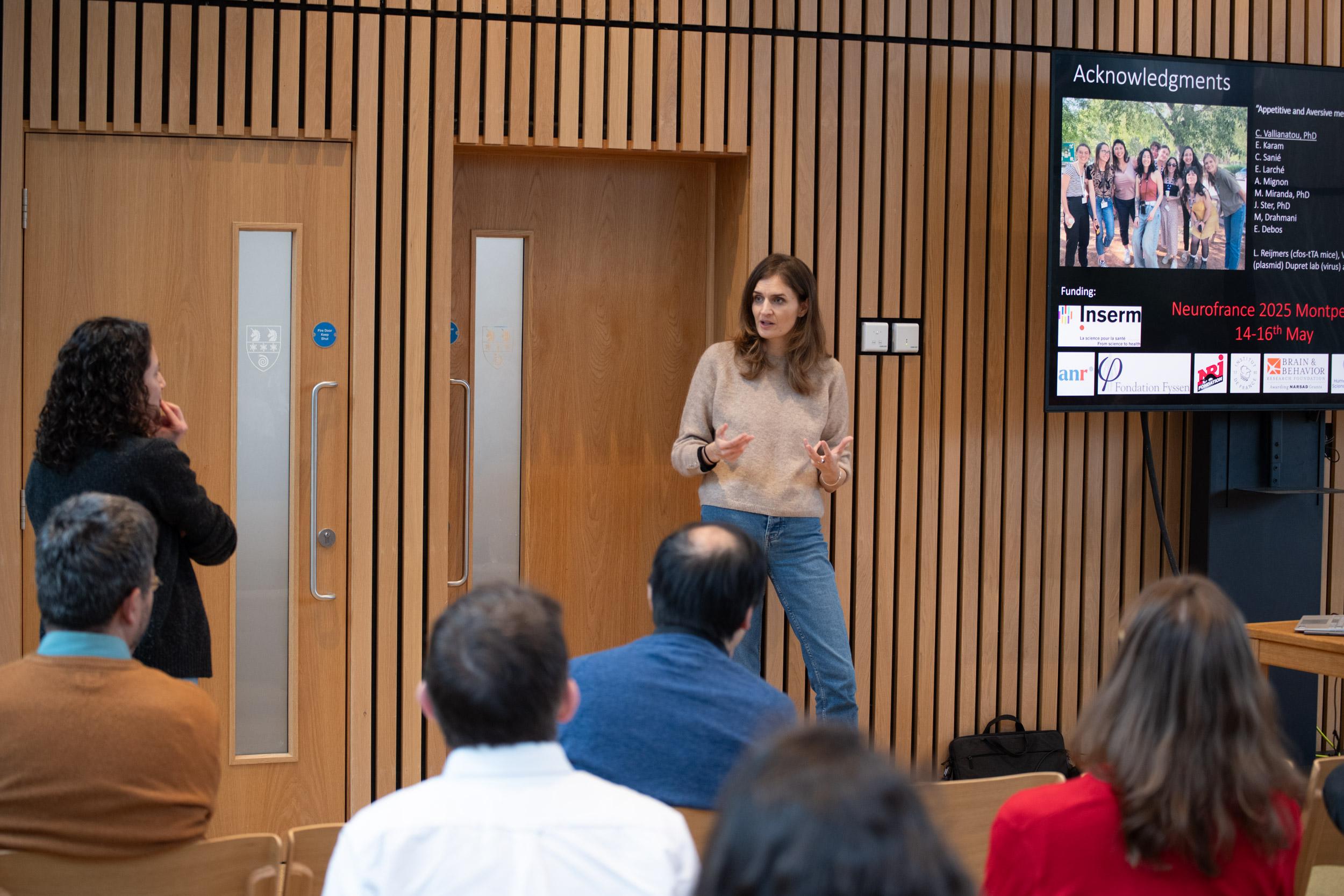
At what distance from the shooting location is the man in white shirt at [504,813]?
59.6 inches

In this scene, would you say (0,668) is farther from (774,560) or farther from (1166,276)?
(1166,276)

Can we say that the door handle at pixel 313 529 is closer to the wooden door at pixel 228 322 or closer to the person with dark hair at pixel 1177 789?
the wooden door at pixel 228 322

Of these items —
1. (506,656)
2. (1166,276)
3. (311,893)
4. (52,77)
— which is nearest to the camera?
(506,656)

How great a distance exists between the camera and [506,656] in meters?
1.65

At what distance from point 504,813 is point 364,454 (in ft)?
9.58

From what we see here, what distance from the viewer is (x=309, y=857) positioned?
2078mm

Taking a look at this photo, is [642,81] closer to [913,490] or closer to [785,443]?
[785,443]

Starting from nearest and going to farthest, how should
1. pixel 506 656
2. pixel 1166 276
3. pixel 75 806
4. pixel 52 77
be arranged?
pixel 506 656, pixel 75 806, pixel 52 77, pixel 1166 276

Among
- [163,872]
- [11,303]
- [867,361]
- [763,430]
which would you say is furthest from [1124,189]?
[163,872]

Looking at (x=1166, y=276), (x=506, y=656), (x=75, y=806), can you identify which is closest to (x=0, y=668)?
(x=75, y=806)

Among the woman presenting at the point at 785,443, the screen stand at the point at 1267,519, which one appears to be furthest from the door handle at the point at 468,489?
the screen stand at the point at 1267,519

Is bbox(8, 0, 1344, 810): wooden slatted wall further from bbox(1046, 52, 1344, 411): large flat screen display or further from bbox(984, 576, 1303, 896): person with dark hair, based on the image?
bbox(984, 576, 1303, 896): person with dark hair

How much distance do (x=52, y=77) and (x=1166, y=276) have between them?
3850 millimetres

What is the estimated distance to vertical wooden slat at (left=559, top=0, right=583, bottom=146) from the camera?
443 centimetres
